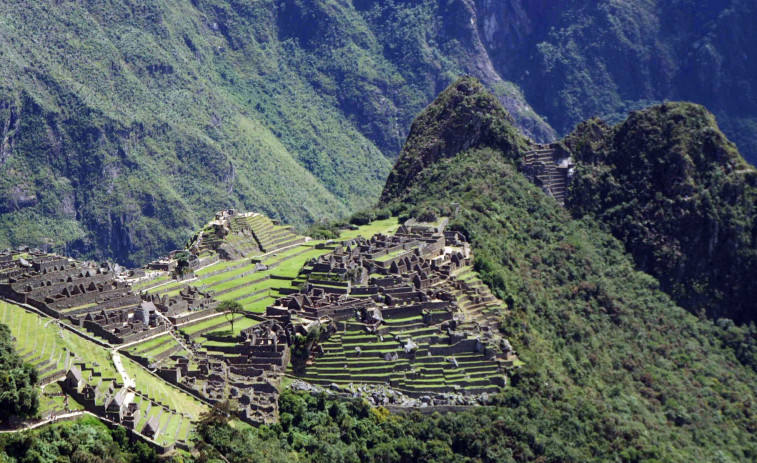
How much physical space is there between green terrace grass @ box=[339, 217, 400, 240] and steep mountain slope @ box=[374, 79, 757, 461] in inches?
83.8

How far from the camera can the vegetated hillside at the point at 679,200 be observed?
12006 cm

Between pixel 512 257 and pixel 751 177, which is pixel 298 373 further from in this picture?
pixel 751 177

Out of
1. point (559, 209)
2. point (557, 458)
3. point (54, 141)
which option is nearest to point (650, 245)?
point (559, 209)

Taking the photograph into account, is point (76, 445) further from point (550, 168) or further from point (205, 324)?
point (550, 168)

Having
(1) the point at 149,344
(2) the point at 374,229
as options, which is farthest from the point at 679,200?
(1) the point at 149,344

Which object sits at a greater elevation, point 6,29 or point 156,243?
point 6,29

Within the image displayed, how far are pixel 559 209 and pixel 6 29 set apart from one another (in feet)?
321

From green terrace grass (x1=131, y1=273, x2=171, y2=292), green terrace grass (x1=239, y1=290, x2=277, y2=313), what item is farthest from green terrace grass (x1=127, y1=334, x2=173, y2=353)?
green terrace grass (x1=131, y1=273, x2=171, y2=292)

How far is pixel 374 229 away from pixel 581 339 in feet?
62.8

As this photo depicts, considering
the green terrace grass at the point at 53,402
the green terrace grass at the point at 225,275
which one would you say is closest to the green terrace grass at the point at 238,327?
the green terrace grass at the point at 225,275

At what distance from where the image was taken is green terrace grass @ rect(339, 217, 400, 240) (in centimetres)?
10246

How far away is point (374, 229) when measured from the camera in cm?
10606

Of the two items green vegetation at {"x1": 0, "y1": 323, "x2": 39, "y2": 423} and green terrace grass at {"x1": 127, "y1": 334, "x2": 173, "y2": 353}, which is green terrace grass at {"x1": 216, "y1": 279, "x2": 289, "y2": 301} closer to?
green terrace grass at {"x1": 127, "y1": 334, "x2": 173, "y2": 353}

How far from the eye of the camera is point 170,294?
8244 centimetres
